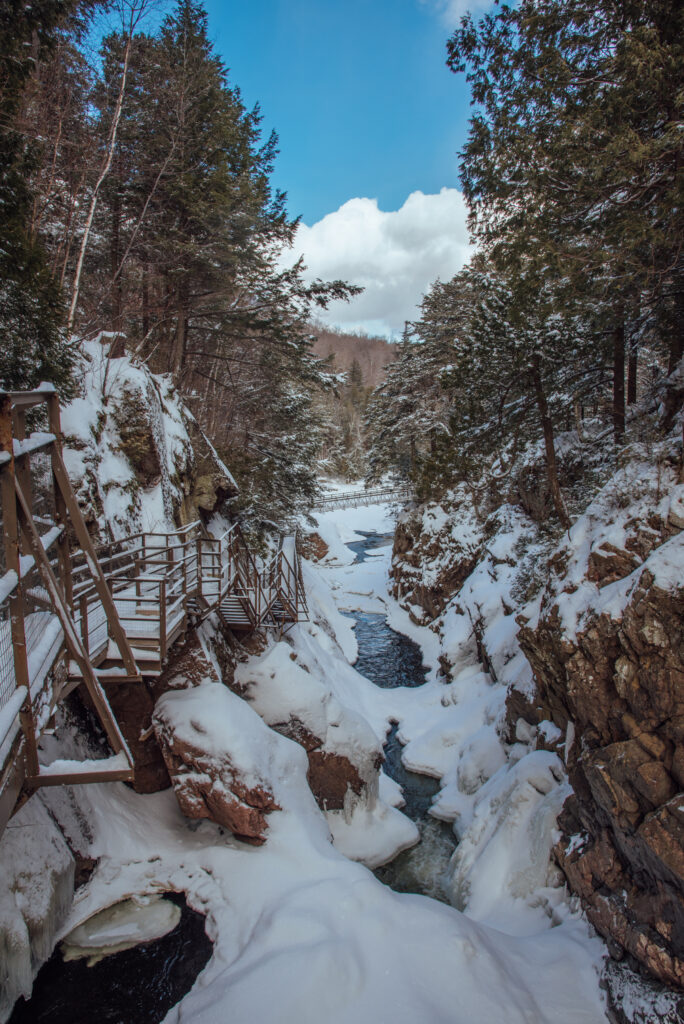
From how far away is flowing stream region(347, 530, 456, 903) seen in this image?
29.3ft

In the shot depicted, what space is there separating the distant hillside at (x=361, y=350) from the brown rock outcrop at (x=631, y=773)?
87.0 meters

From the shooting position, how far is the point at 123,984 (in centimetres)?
602

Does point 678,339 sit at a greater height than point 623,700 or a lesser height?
greater

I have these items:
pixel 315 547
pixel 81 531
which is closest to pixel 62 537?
pixel 81 531

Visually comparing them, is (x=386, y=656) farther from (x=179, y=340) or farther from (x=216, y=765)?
(x=179, y=340)

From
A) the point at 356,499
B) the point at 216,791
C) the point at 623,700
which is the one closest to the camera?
the point at 623,700

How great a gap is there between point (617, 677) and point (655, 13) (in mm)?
10615

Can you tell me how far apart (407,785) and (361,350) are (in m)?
112

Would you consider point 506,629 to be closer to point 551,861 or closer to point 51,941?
point 551,861

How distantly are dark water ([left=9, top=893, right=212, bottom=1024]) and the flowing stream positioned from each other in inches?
152

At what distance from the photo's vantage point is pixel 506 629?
1406 cm

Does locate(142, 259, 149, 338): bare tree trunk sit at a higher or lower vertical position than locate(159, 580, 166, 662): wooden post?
higher

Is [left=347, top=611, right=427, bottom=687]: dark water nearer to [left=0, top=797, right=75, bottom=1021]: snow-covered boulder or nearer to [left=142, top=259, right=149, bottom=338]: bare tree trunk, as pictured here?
[left=0, top=797, right=75, bottom=1021]: snow-covered boulder

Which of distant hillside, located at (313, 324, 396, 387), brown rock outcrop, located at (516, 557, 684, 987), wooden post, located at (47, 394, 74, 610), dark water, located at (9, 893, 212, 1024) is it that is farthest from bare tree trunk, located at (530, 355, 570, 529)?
distant hillside, located at (313, 324, 396, 387)
